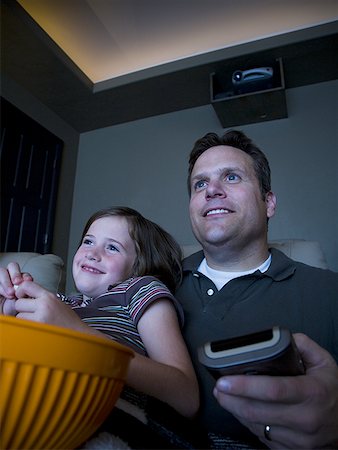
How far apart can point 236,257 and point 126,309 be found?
0.49m

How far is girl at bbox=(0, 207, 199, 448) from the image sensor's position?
58 cm

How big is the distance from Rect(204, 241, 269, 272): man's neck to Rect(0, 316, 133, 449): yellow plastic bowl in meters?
0.87

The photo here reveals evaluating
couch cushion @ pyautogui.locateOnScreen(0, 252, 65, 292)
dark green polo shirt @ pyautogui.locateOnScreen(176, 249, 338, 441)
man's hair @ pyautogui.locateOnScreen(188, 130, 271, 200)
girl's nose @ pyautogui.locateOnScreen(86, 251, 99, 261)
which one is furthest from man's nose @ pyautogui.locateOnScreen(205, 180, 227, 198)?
couch cushion @ pyautogui.locateOnScreen(0, 252, 65, 292)

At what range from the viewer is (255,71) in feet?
8.14

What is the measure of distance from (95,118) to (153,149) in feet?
1.93

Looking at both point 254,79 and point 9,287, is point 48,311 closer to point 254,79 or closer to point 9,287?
point 9,287

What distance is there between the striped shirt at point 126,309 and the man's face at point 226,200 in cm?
37

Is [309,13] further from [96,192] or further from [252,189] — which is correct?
[96,192]

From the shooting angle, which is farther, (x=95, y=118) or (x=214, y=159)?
(x=95, y=118)

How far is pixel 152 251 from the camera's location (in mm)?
1095

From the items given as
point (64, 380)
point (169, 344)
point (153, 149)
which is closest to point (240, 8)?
point (153, 149)

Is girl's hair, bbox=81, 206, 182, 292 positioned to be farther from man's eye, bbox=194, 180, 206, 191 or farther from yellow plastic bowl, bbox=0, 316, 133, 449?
yellow plastic bowl, bbox=0, 316, 133, 449

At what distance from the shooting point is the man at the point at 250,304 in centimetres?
52

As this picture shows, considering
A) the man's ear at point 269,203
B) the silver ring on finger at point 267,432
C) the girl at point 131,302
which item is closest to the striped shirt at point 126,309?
the girl at point 131,302
